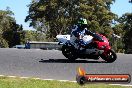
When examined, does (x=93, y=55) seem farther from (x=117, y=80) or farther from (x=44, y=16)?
(x=44, y=16)

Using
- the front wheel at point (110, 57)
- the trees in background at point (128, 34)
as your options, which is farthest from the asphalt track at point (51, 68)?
the trees in background at point (128, 34)

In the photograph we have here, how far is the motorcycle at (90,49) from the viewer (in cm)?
1509

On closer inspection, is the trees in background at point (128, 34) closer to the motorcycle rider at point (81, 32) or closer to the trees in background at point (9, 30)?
the trees in background at point (9, 30)

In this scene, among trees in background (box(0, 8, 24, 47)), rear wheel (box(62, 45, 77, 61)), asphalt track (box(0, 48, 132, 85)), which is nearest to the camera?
asphalt track (box(0, 48, 132, 85))

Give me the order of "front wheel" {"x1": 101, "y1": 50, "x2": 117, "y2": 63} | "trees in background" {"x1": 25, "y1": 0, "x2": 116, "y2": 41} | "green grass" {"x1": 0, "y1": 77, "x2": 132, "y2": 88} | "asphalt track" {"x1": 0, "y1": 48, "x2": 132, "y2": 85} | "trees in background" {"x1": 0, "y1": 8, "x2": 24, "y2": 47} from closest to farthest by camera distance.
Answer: "green grass" {"x1": 0, "y1": 77, "x2": 132, "y2": 88}, "asphalt track" {"x1": 0, "y1": 48, "x2": 132, "y2": 85}, "front wheel" {"x1": 101, "y1": 50, "x2": 117, "y2": 63}, "trees in background" {"x1": 25, "y1": 0, "x2": 116, "y2": 41}, "trees in background" {"x1": 0, "y1": 8, "x2": 24, "y2": 47}

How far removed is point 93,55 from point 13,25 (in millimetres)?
79124

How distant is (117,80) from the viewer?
6.27 m

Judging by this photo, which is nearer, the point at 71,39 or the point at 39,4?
the point at 71,39

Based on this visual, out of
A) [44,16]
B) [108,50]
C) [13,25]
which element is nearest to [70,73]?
[108,50]

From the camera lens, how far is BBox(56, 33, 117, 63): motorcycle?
15.1 m

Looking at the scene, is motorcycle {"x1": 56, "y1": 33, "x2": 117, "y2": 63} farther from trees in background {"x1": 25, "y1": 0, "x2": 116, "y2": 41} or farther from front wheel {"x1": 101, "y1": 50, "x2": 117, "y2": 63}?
trees in background {"x1": 25, "y1": 0, "x2": 116, "y2": 41}

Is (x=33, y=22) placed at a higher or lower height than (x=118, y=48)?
higher

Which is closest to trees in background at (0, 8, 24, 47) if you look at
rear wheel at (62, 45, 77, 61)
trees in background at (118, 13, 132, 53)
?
trees in background at (118, 13, 132, 53)

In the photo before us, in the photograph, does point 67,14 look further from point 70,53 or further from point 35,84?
point 35,84
